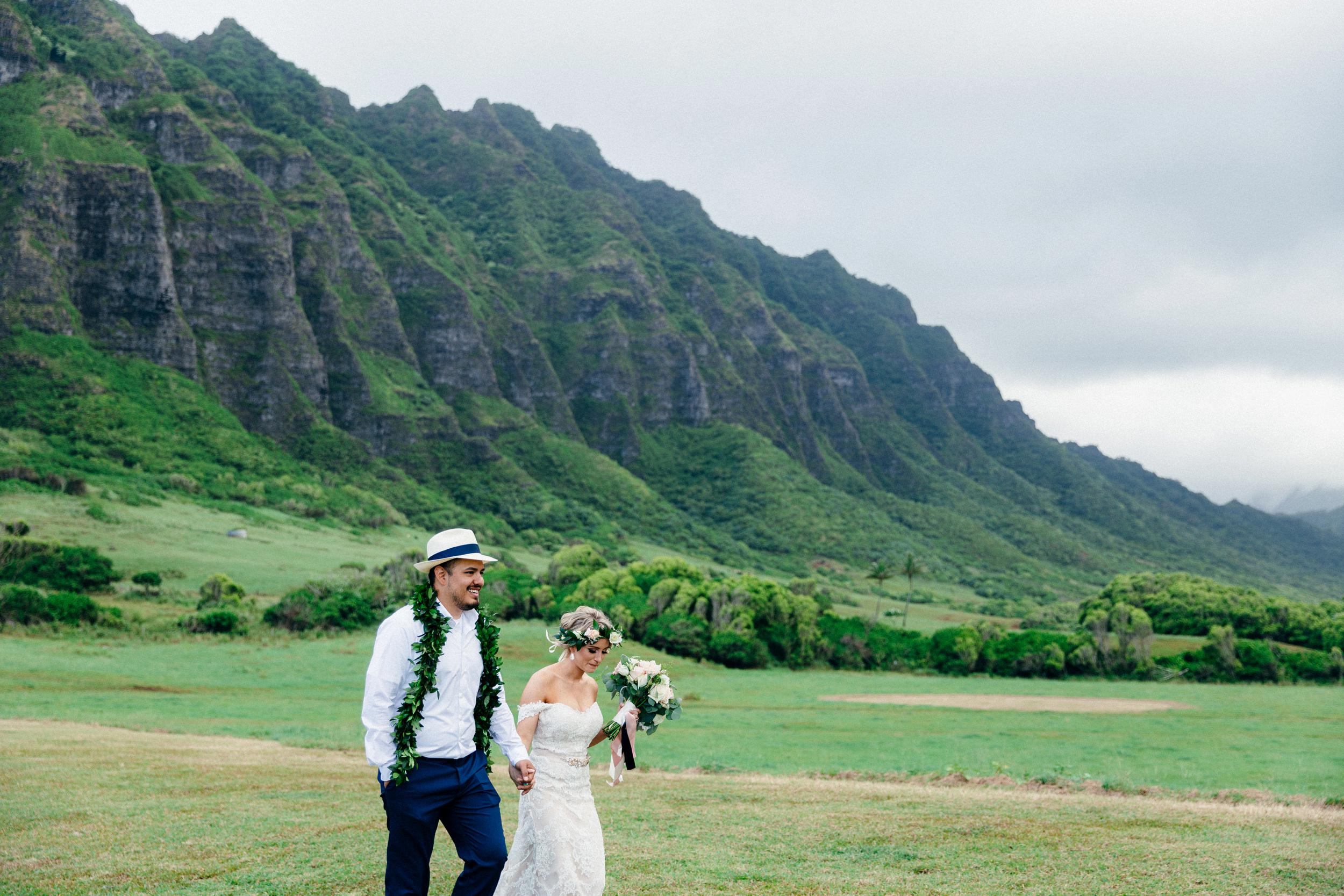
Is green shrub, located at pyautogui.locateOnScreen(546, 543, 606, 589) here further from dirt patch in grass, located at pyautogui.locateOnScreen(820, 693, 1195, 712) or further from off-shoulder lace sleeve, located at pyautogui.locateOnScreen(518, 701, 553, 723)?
off-shoulder lace sleeve, located at pyautogui.locateOnScreen(518, 701, 553, 723)

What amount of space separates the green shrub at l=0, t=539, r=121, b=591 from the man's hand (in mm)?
82849

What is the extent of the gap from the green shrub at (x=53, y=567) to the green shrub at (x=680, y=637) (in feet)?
151

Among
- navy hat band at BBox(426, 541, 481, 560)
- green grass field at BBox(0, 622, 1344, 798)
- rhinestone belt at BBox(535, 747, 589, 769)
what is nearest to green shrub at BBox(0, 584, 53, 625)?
green grass field at BBox(0, 622, 1344, 798)

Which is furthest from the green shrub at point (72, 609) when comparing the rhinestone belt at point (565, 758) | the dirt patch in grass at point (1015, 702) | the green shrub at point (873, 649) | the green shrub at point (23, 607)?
the rhinestone belt at point (565, 758)

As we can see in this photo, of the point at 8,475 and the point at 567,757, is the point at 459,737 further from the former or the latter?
the point at 8,475

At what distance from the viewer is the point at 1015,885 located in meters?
10.9

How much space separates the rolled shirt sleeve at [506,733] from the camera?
720cm

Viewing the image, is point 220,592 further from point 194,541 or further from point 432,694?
point 432,694

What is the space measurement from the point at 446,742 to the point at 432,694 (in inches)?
14.0

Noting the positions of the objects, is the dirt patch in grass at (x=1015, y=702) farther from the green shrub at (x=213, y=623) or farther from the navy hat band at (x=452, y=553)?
the navy hat band at (x=452, y=553)

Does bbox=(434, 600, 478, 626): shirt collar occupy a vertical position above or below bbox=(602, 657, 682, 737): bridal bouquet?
above

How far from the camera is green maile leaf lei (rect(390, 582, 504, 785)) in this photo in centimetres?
670

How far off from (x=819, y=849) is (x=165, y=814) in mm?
9756

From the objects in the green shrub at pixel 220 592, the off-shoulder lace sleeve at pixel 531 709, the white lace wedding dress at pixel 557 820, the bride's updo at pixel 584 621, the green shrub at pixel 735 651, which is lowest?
the green shrub at pixel 735 651
